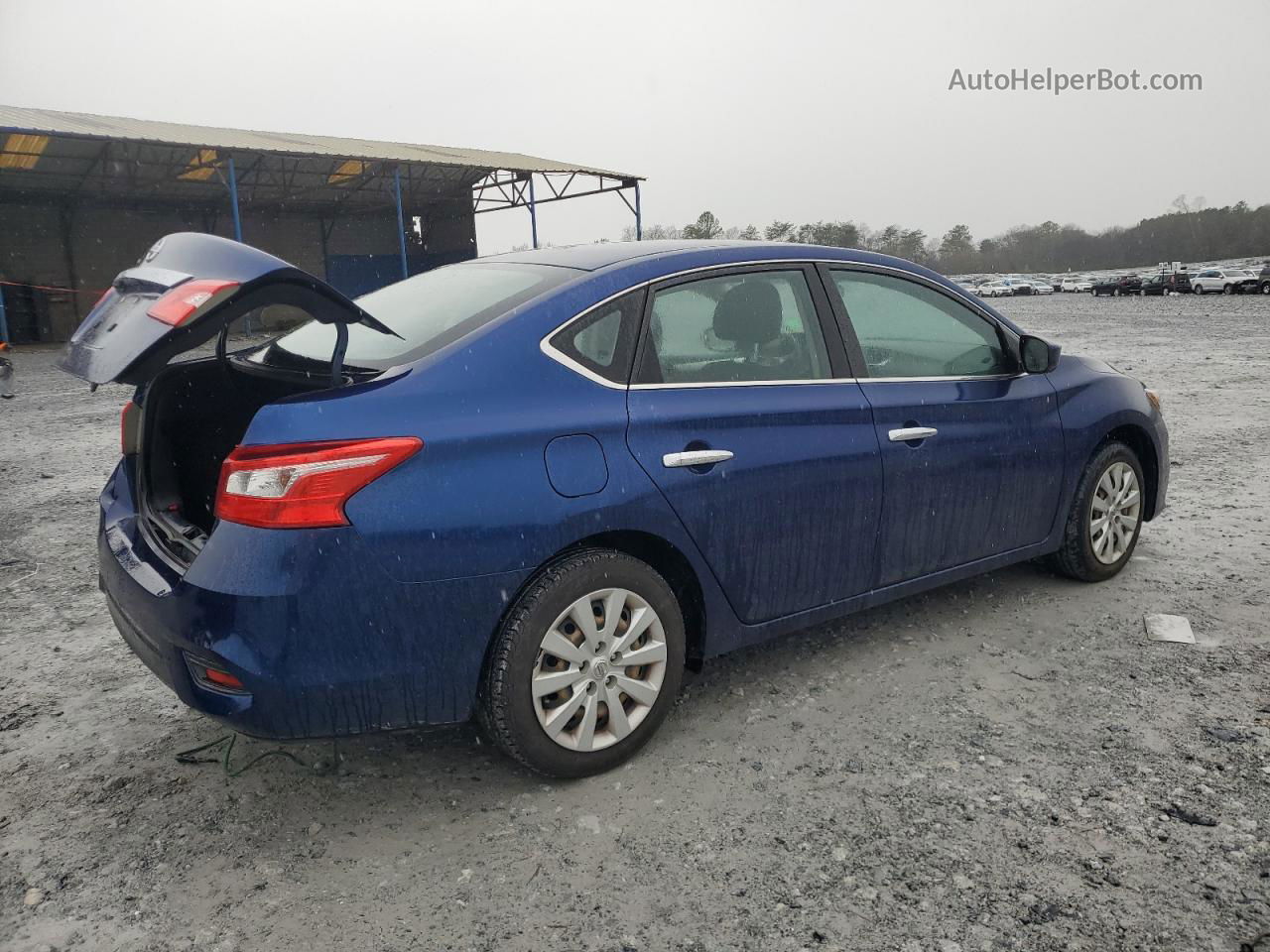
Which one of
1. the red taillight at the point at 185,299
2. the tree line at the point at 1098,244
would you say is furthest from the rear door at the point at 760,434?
the tree line at the point at 1098,244

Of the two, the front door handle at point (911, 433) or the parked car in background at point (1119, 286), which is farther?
the parked car in background at point (1119, 286)

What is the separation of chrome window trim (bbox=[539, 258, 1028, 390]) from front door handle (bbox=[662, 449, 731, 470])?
0.21 metres

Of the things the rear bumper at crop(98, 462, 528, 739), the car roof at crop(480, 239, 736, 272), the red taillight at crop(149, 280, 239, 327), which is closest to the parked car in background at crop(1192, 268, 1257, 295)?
the car roof at crop(480, 239, 736, 272)

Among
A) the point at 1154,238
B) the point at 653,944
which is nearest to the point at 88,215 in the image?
the point at 653,944

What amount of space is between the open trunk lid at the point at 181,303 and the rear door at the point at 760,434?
889 millimetres

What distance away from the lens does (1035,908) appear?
2186 millimetres

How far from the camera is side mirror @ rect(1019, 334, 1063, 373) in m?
3.86

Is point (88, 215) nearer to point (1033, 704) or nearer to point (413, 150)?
point (413, 150)

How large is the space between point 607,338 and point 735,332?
0.51 metres

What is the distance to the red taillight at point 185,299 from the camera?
2.25 m

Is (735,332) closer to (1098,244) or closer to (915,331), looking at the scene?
(915,331)

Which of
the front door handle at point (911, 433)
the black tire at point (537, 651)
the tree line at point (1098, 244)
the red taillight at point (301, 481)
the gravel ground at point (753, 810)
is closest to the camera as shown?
the gravel ground at point (753, 810)

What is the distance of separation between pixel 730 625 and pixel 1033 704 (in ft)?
3.52

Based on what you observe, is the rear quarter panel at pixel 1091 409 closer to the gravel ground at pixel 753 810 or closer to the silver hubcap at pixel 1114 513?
the silver hubcap at pixel 1114 513
